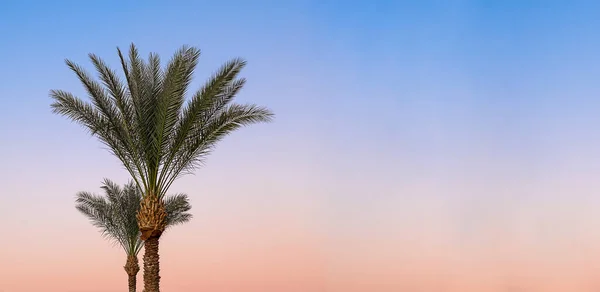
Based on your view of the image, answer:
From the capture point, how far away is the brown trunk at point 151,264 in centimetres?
2431

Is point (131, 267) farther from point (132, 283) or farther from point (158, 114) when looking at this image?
point (158, 114)

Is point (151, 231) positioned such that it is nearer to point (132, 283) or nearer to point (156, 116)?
point (156, 116)

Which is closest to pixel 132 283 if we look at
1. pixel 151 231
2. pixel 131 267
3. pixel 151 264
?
pixel 131 267

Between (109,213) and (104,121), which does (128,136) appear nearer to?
(104,121)

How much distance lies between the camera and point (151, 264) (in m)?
24.3

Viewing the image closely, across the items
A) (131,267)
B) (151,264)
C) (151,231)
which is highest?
(131,267)

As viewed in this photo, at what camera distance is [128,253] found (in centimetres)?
3822

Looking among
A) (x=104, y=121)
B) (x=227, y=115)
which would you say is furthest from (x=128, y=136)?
(x=227, y=115)

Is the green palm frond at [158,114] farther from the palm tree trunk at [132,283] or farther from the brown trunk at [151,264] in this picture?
the palm tree trunk at [132,283]

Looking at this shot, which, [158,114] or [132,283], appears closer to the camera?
[158,114]

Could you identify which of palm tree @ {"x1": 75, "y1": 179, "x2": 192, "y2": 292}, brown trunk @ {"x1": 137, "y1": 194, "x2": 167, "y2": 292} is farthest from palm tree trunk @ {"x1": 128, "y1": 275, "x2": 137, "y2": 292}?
brown trunk @ {"x1": 137, "y1": 194, "x2": 167, "y2": 292}

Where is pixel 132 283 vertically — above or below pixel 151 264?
above

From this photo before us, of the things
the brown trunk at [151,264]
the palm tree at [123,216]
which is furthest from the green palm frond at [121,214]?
the brown trunk at [151,264]

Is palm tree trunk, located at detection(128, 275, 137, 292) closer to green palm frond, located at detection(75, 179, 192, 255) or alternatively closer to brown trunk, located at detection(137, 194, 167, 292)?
green palm frond, located at detection(75, 179, 192, 255)
